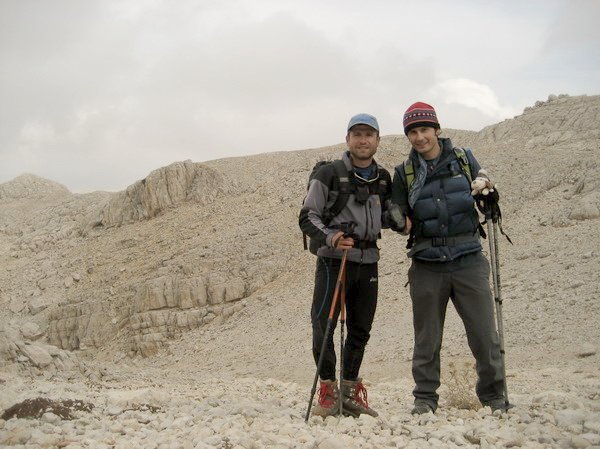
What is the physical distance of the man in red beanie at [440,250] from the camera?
19.1 ft

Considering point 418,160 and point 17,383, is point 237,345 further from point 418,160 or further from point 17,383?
point 418,160

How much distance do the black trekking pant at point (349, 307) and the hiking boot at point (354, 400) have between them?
65 millimetres

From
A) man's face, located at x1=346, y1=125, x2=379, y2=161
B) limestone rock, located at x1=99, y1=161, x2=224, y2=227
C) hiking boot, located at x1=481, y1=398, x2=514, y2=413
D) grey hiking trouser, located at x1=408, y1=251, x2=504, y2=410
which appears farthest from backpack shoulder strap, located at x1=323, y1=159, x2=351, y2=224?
limestone rock, located at x1=99, y1=161, x2=224, y2=227

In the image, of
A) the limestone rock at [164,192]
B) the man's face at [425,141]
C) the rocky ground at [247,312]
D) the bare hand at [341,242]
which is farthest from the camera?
the limestone rock at [164,192]

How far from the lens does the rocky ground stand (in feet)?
17.3

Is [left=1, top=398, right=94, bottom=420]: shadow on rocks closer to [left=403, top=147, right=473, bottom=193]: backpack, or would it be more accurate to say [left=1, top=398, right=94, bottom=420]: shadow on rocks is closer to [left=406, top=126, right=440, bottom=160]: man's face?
[left=403, top=147, right=473, bottom=193]: backpack

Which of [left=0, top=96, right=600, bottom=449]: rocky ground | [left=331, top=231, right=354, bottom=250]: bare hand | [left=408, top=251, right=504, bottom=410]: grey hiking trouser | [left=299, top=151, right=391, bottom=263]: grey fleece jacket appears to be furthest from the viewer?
[left=408, top=251, right=504, bottom=410]: grey hiking trouser

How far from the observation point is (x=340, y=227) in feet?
18.5

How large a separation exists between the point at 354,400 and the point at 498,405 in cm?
133

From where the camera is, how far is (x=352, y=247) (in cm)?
573

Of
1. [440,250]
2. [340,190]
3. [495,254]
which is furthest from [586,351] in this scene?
[340,190]

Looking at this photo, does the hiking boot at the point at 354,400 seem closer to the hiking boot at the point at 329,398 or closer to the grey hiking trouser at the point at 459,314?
the hiking boot at the point at 329,398

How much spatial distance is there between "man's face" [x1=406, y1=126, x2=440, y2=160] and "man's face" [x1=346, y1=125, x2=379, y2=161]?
1.40ft

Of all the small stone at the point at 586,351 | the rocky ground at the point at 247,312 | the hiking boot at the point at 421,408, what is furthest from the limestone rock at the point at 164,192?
the hiking boot at the point at 421,408
